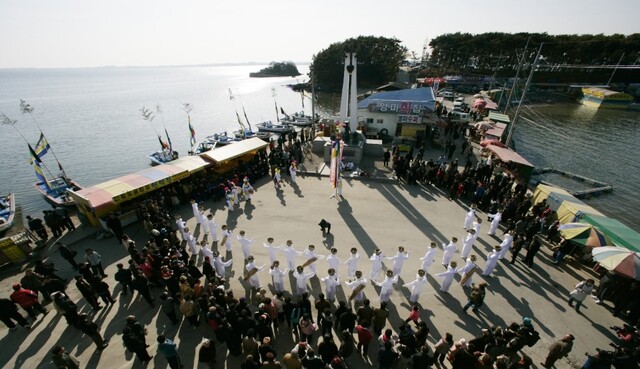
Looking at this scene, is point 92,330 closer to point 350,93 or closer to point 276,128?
point 350,93

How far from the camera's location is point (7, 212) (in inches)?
649

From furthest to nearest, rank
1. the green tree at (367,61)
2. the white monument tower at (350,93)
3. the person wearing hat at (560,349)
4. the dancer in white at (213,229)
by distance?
the green tree at (367,61) → the white monument tower at (350,93) → the dancer in white at (213,229) → the person wearing hat at (560,349)

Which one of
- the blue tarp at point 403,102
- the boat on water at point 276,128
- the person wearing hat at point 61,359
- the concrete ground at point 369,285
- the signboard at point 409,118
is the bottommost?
the boat on water at point 276,128

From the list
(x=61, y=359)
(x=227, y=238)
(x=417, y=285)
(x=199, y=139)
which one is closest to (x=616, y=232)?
(x=417, y=285)

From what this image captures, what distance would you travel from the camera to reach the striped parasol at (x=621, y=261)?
324 inches

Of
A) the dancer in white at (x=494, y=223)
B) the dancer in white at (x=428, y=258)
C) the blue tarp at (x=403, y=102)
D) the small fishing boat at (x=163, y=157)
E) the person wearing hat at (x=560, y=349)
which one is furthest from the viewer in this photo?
the small fishing boat at (x=163, y=157)

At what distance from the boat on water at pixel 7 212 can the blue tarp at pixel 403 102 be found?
26176 millimetres

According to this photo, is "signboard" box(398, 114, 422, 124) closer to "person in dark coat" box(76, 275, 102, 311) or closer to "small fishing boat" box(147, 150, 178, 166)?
"small fishing boat" box(147, 150, 178, 166)

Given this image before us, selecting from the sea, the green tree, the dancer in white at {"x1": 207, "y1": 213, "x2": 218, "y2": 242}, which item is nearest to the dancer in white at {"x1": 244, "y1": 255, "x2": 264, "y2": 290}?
the dancer in white at {"x1": 207, "y1": 213, "x2": 218, "y2": 242}

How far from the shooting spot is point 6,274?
35.9ft

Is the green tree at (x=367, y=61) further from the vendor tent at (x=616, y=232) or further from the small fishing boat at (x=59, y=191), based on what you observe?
the vendor tent at (x=616, y=232)

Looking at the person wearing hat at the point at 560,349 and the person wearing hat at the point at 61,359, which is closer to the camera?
the person wearing hat at the point at 61,359

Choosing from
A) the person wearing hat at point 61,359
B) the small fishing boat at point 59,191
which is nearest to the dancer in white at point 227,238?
the person wearing hat at point 61,359

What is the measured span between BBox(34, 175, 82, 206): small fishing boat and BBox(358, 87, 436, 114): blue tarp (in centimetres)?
A: 2419
